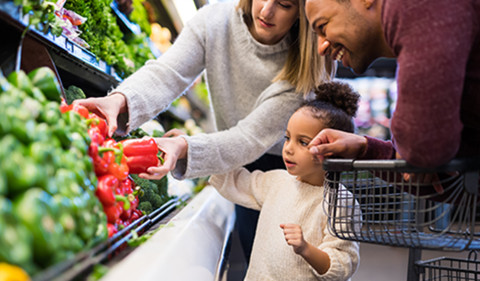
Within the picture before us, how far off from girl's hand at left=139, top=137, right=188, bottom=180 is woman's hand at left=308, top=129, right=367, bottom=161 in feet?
1.61

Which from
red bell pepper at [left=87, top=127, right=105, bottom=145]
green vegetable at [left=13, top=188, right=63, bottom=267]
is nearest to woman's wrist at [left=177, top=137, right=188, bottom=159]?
red bell pepper at [left=87, top=127, right=105, bottom=145]

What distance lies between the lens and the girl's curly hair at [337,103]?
190 centimetres

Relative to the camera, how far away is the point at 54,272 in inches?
25.4

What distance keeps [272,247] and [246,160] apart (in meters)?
0.40

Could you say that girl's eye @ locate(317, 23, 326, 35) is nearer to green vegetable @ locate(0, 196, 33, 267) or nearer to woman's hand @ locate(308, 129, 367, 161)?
woman's hand @ locate(308, 129, 367, 161)

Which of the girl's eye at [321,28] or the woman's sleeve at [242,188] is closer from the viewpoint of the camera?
the girl's eye at [321,28]

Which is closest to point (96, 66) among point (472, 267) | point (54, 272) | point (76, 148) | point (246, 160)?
point (246, 160)

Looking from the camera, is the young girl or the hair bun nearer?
the young girl

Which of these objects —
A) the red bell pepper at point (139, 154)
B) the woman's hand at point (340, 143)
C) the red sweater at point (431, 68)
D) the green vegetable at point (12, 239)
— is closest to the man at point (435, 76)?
the red sweater at point (431, 68)

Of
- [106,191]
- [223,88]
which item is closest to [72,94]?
[106,191]

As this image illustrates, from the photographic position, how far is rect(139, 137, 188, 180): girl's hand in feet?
4.59

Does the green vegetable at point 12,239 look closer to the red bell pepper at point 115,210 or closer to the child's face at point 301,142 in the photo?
the red bell pepper at point 115,210

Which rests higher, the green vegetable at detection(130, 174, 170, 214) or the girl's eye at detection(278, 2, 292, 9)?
the girl's eye at detection(278, 2, 292, 9)

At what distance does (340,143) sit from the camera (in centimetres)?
153
